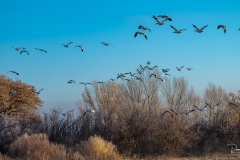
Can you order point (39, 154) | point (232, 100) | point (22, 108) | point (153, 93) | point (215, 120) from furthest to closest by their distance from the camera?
point (153, 93), point (232, 100), point (215, 120), point (22, 108), point (39, 154)

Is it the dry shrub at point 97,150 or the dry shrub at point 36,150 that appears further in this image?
the dry shrub at point 97,150

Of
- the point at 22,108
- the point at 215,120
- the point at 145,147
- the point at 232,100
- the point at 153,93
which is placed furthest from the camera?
the point at 153,93

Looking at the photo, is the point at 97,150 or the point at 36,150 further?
the point at 97,150

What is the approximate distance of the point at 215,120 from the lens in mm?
38531

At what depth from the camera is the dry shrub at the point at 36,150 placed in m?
25.6

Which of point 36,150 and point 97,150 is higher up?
point 97,150

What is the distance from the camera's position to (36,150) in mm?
26344

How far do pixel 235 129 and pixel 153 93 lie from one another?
21.8 meters

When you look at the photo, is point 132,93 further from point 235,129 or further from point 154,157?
point 154,157

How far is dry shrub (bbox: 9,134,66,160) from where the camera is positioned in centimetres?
2556

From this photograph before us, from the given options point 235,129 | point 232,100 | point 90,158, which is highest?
point 232,100

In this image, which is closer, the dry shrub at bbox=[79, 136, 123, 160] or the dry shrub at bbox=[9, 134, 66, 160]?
the dry shrub at bbox=[9, 134, 66, 160]

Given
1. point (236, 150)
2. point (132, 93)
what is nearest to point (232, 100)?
point (236, 150)

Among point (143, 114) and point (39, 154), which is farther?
point (143, 114)
